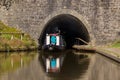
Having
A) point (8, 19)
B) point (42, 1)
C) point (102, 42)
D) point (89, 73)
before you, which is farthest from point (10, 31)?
point (89, 73)

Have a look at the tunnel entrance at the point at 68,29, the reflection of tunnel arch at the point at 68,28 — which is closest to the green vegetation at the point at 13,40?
the reflection of tunnel arch at the point at 68,28

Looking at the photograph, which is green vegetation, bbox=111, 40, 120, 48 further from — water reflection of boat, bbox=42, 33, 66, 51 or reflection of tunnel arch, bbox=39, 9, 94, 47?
water reflection of boat, bbox=42, 33, 66, 51

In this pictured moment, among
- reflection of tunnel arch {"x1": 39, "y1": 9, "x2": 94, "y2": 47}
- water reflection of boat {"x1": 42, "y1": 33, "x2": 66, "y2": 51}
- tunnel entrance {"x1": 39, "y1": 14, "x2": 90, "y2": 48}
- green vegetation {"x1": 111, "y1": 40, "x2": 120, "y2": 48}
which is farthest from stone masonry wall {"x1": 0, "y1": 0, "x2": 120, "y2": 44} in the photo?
tunnel entrance {"x1": 39, "y1": 14, "x2": 90, "y2": 48}

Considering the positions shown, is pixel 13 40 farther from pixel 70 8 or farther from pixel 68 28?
pixel 68 28

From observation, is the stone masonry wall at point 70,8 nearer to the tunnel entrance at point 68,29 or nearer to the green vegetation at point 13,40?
the green vegetation at point 13,40

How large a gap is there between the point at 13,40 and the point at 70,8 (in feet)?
24.4

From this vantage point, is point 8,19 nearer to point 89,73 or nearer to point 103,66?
point 103,66

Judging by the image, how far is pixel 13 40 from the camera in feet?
134

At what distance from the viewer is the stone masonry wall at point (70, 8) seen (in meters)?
42.7

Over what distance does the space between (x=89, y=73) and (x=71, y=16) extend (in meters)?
22.0

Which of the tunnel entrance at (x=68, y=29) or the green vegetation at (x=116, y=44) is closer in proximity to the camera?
the green vegetation at (x=116, y=44)

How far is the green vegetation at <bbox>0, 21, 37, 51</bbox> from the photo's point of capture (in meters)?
39.9

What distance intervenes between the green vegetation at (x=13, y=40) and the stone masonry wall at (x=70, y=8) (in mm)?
761

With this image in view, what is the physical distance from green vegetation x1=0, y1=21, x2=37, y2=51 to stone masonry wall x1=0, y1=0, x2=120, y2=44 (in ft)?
2.50
